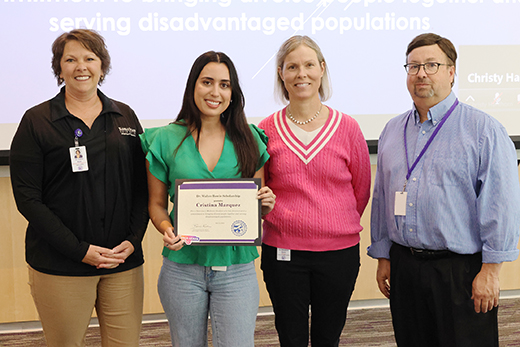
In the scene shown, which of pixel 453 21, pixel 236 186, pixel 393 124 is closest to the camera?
pixel 236 186

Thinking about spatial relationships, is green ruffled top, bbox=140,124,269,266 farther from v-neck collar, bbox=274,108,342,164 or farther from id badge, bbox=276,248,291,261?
v-neck collar, bbox=274,108,342,164

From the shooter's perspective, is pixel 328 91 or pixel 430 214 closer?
pixel 430 214

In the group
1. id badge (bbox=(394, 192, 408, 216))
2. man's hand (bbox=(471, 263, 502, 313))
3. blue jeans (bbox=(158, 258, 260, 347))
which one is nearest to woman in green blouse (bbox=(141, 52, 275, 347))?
blue jeans (bbox=(158, 258, 260, 347))

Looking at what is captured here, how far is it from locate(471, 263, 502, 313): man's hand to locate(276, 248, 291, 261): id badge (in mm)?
810

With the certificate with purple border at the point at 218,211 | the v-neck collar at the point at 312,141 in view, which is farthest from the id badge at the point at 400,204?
the certificate with purple border at the point at 218,211

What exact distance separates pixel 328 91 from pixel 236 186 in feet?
2.72

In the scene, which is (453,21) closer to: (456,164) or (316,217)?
(456,164)

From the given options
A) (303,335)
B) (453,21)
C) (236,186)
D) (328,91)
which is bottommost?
(303,335)

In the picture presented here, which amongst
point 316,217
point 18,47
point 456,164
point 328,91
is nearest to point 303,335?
point 316,217

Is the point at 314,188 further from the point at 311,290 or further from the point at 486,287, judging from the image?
the point at 486,287

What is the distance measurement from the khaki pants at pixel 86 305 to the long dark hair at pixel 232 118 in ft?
2.41

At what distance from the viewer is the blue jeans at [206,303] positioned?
1.82 meters

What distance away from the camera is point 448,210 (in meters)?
1.88

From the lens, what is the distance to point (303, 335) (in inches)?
84.4
